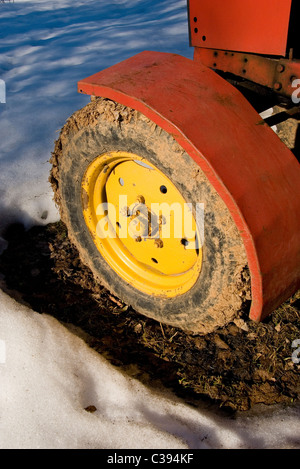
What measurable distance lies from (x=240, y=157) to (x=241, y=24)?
0.51 metres

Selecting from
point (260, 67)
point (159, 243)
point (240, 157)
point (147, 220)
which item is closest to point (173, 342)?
point (159, 243)

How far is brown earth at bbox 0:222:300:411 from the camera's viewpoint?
68.3 inches

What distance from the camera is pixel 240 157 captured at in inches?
52.8

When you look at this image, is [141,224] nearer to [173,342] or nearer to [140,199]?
[140,199]

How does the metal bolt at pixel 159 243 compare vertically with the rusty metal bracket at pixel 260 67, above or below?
below

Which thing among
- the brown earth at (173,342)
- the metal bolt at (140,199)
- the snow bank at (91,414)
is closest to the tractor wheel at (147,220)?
the metal bolt at (140,199)

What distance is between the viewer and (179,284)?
1.82m

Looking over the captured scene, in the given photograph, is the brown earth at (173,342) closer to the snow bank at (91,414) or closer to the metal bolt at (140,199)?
the snow bank at (91,414)

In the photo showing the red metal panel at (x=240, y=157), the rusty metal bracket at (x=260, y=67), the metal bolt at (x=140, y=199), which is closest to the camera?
the red metal panel at (x=240, y=157)

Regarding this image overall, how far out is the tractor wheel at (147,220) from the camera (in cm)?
145

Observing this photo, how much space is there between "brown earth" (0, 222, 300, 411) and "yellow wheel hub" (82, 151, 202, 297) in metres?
0.24

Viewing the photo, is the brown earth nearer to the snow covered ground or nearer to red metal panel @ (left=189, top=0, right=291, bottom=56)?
the snow covered ground

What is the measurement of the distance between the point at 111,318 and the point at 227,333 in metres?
0.57

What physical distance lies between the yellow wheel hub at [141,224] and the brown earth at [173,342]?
0.24m
